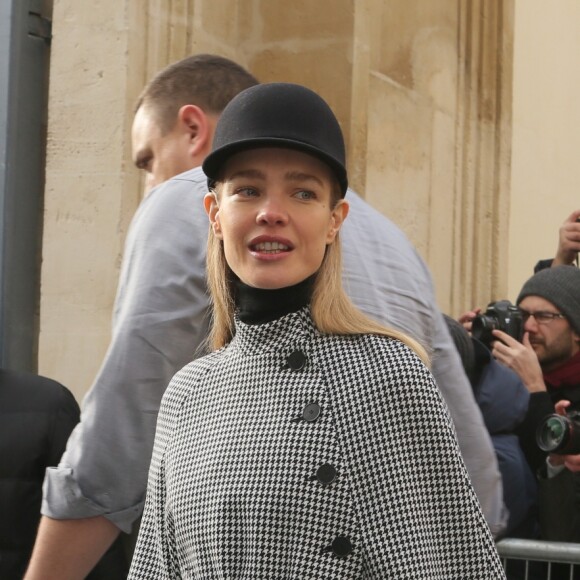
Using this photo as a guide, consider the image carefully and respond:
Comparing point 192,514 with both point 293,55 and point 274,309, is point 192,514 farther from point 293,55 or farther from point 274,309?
point 293,55

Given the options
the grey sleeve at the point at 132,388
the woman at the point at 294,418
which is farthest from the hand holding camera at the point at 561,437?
the woman at the point at 294,418

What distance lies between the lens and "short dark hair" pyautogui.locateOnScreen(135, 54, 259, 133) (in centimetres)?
301

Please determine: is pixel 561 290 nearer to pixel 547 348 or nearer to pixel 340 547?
pixel 547 348

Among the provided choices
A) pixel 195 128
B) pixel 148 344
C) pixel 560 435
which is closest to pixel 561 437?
pixel 560 435

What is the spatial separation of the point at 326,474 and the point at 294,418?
4.1 inches

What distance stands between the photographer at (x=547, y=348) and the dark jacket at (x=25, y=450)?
4.04ft

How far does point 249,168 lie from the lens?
207 centimetres

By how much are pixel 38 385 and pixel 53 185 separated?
1.50 metres

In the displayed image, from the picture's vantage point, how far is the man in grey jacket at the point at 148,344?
2.52 m

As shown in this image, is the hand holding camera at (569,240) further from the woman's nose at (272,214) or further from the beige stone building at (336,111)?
the woman's nose at (272,214)

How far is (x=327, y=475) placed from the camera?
193 centimetres

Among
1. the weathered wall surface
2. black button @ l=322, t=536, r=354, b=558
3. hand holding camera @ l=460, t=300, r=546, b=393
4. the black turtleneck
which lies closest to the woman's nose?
the black turtleneck

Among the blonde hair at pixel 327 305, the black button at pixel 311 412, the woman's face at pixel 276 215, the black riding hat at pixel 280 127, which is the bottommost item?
the black button at pixel 311 412

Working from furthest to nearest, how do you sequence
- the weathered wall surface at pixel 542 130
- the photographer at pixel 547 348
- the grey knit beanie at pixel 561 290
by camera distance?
the weathered wall surface at pixel 542 130 → the grey knit beanie at pixel 561 290 → the photographer at pixel 547 348
